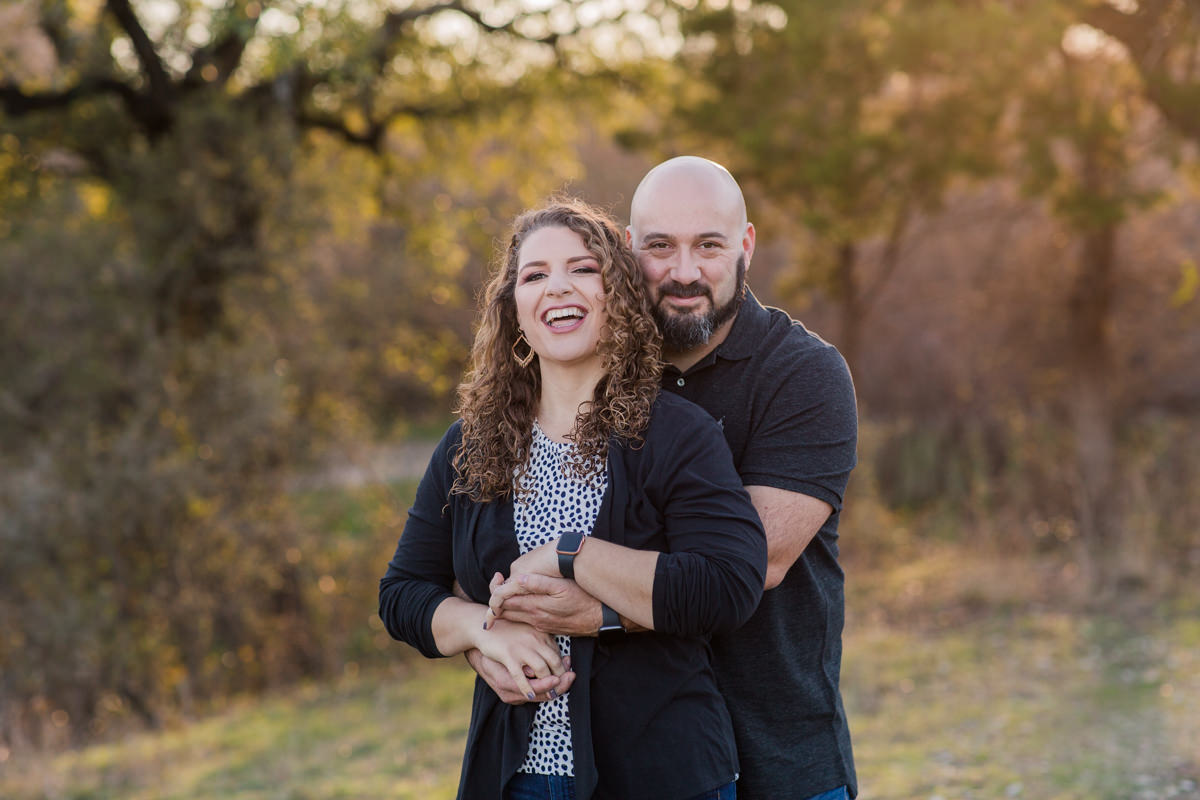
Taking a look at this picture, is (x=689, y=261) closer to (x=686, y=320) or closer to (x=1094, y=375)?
(x=686, y=320)

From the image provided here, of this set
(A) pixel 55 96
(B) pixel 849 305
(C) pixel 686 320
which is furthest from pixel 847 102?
(C) pixel 686 320

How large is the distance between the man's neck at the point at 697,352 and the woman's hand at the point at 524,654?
71 centimetres

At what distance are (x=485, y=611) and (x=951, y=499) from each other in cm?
1374

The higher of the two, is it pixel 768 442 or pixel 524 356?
pixel 524 356

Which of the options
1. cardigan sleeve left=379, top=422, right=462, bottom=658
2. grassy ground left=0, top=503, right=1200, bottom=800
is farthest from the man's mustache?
grassy ground left=0, top=503, right=1200, bottom=800

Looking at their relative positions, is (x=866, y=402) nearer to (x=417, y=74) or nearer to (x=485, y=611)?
(x=417, y=74)

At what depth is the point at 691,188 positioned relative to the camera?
2.55 m

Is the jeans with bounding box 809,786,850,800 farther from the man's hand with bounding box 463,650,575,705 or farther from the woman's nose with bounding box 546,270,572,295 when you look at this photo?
the woman's nose with bounding box 546,270,572,295

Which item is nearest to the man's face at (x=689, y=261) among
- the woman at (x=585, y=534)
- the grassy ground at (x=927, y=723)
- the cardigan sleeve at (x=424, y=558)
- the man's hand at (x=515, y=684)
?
the woman at (x=585, y=534)

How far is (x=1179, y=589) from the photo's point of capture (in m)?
10.1

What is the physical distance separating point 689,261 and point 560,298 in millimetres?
378

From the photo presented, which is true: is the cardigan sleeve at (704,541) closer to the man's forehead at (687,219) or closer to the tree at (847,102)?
the man's forehead at (687,219)

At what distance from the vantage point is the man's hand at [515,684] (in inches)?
82.7

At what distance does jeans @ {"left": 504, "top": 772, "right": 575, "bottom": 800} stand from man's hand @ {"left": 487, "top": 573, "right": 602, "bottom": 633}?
275 mm
